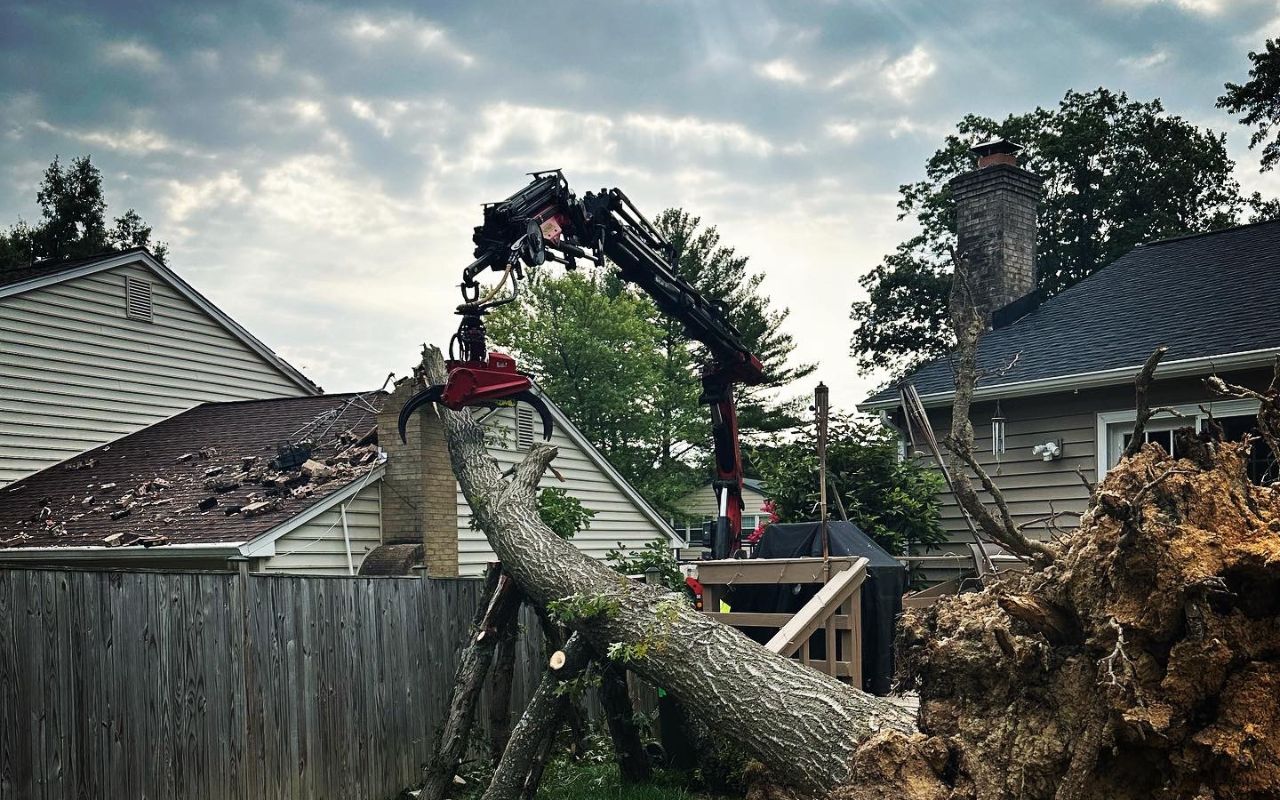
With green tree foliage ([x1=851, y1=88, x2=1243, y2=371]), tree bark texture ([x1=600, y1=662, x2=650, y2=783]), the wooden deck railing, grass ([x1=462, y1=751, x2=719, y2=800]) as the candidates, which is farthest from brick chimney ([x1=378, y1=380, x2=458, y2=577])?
green tree foliage ([x1=851, y1=88, x2=1243, y2=371])

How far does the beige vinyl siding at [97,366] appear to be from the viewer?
14289 mm

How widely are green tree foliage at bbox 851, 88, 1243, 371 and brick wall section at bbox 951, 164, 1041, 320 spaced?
41.3ft

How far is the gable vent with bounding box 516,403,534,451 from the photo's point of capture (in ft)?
50.5

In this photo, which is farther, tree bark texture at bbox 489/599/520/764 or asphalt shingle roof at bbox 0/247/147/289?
asphalt shingle roof at bbox 0/247/147/289

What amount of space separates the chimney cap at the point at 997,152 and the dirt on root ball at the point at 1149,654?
12.8 meters

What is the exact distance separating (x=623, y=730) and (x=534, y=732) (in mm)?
940

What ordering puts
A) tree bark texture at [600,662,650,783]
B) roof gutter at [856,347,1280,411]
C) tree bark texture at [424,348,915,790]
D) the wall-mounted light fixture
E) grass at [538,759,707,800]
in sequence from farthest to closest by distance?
the wall-mounted light fixture → roof gutter at [856,347,1280,411] → tree bark texture at [600,662,650,783] → grass at [538,759,707,800] → tree bark texture at [424,348,915,790]

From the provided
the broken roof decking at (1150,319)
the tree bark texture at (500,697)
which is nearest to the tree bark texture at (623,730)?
the tree bark texture at (500,697)

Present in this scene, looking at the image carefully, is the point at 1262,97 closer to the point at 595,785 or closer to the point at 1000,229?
the point at 1000,229

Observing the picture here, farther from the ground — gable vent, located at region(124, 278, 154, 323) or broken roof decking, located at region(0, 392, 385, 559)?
gable vent, located at region(124, 278, 154, 323)

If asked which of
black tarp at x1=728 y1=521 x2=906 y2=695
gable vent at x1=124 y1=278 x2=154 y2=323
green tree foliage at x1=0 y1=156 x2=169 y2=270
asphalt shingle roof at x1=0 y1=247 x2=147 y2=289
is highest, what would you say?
green tree foliage at x1=0 y1=156 x2=169 y2=270

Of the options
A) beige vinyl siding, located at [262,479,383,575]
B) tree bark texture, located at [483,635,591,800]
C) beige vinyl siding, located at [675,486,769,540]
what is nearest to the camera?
tree bark texture, located at [483,635,591,800]

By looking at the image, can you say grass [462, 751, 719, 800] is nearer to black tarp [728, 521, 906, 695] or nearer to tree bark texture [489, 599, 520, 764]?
tree bark texture [489, 599, 520, 764]

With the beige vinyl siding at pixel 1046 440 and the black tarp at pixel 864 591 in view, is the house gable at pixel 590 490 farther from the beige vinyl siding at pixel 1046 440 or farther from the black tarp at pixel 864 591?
the black tarp at pixel 864 591
